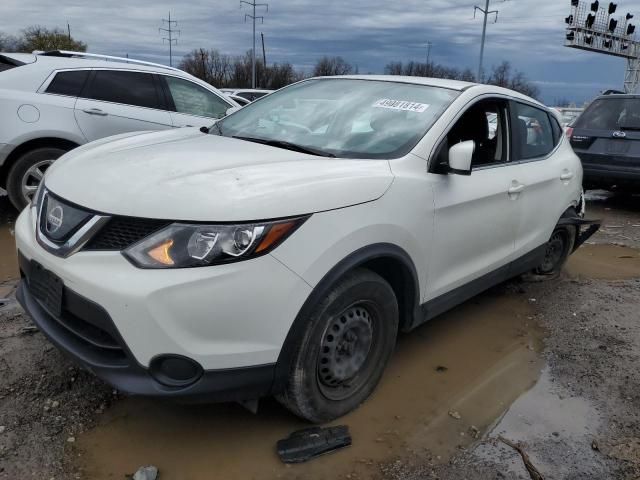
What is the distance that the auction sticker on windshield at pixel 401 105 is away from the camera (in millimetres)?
3299

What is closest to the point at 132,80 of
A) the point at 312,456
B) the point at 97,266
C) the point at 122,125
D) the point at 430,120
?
the point at 122,125

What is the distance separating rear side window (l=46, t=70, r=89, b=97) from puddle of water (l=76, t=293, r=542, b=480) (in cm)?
441

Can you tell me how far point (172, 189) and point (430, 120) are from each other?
163 centimetres

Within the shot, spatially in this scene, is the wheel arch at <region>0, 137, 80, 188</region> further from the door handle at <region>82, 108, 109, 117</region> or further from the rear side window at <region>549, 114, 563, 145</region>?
the rear side window at <region>549, 114, 563, 145</region>

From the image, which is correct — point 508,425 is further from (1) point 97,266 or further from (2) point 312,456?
(1) point 97,266

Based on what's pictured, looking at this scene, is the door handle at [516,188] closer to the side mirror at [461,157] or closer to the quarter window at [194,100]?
the side mirror at [461,157]

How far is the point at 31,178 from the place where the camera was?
19.1ft

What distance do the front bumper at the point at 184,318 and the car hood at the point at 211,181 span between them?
0.23 m

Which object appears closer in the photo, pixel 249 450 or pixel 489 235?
pixel 249 450

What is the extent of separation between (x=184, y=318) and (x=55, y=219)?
0.86 metres

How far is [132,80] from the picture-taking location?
21.5ft

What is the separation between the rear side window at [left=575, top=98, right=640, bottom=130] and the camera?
7.77 metres

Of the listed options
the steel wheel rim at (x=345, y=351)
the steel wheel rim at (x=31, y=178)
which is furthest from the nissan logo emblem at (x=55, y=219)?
the steel wheel rim at (x=31, y=178)

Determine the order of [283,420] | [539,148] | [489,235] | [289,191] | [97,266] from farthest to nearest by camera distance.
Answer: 1. [539,148]
2. [489,235]
3. [283,420]
4. [289,191]
5. [97,266]
